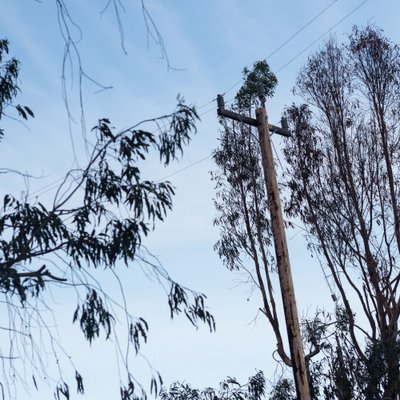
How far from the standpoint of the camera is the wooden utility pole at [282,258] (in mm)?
11953

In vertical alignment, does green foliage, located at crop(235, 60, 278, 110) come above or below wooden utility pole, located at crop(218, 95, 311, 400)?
above

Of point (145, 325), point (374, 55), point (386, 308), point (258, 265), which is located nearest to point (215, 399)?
point (258, 265)

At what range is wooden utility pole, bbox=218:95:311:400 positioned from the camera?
39.2ft

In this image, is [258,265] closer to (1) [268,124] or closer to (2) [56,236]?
(1) [268,124]

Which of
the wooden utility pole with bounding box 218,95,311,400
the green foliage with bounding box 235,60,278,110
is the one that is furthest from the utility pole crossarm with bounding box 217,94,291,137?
the green foliage with bounding box 235,60,278,110

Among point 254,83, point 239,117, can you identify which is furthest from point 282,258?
point 254,83

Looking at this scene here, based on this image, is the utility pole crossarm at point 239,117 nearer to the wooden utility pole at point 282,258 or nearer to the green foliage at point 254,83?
the wooden utility pole at point 282,258

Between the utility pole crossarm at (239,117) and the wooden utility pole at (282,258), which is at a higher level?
the utility pole crossarm at (239,117)

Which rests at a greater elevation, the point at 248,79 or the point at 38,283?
the point at 248,79

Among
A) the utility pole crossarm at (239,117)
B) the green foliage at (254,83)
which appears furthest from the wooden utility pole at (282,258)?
the green foliage at (254,83)

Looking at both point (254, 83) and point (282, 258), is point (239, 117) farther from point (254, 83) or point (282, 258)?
point (254, 83)

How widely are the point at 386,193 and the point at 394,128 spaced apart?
1.53m

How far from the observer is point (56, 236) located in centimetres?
845

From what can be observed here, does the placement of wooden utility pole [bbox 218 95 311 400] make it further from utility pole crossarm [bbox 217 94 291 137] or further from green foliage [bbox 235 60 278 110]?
green foliage [bbox 235 60 278 110]
